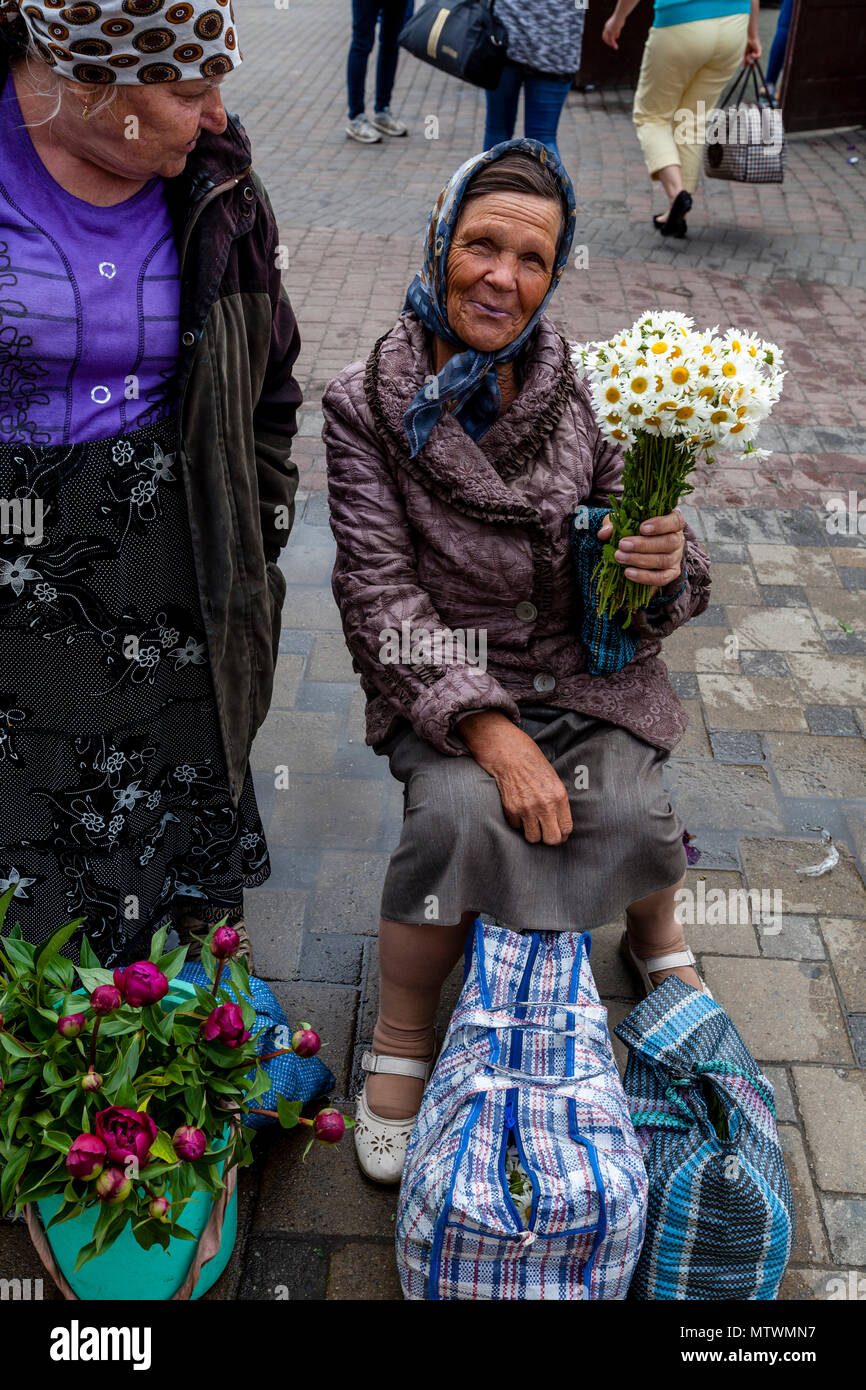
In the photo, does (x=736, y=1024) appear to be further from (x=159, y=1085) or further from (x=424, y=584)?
(x=159, y=1085)

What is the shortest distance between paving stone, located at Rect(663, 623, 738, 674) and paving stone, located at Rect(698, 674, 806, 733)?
7cm

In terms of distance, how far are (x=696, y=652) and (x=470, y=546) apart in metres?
1.82

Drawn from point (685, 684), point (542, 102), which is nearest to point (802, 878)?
point (685, 684)

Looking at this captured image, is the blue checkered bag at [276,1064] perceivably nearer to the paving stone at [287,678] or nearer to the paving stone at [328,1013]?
the paving stone at [328,1013]

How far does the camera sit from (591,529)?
8.11 ft

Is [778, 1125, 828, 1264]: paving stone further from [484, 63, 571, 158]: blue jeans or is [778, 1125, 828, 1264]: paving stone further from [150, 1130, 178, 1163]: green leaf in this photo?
[484, 63, 571, 158]: blue jeans

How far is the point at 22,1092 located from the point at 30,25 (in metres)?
1.65

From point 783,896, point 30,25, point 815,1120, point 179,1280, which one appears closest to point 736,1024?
point 815,1120

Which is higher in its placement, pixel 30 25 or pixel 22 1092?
pixel 30 25

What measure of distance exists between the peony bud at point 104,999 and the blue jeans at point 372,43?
29.0 feet

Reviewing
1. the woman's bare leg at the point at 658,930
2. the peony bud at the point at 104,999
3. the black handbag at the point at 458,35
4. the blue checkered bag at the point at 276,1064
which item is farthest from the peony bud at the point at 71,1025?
the black handbag at the point at 458,35

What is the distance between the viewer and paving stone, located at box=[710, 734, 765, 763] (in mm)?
3633

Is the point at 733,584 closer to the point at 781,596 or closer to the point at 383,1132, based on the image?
the point at 781,596

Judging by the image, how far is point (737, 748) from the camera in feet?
12.1
